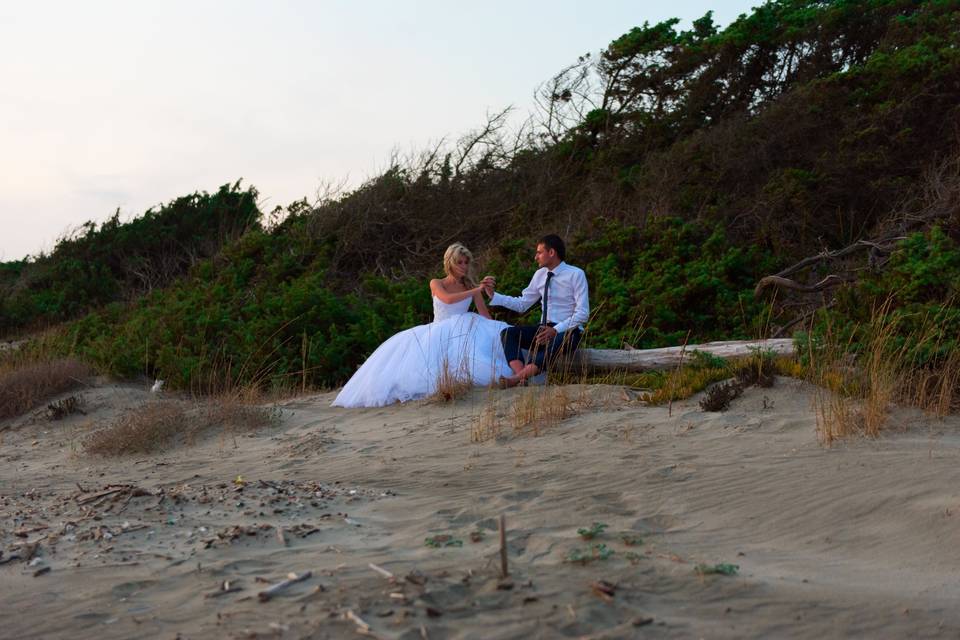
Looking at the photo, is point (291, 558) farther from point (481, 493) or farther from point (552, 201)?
point (552, 201)

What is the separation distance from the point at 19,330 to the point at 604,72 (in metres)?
13.2

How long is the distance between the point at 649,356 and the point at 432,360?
2.19 metres

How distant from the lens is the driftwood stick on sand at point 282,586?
375cm

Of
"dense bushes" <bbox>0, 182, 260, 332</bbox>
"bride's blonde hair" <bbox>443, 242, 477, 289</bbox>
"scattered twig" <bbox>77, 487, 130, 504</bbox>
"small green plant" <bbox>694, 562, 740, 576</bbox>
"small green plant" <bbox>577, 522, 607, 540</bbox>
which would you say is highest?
"dense bushes" <bbox>0, 182, 260, 332</bbox>

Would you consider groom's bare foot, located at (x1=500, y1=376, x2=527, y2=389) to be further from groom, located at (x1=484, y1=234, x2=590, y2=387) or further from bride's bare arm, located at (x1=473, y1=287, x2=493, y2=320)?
bride's bare arm, located at (x1=473, y1=287, x2=493, y2=320)

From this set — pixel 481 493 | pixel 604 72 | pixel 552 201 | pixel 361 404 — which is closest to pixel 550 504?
pixel 481 493

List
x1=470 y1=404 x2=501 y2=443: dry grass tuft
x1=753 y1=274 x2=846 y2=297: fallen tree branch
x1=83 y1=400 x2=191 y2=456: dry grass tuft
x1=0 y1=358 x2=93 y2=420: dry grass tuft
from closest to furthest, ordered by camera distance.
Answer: x1=470 y1=404 x2=501 y2=443: dry grass tuft < x1=83 y1=400 x2=191 y2=456: dry grass tuft < x1=753 y1=274 x2=846 y2=297: fallen tree branch < x1=0 y1=358 x2=93 y2=420: dry grass tuft

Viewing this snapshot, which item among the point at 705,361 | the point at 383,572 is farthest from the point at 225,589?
the point at 705,361

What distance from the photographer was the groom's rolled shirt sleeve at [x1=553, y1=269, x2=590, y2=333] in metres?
9.58

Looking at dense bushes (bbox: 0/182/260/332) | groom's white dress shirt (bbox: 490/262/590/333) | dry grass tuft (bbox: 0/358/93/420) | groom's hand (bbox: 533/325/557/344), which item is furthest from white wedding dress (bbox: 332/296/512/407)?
dense bushes (bbox: 0/182/260/332)

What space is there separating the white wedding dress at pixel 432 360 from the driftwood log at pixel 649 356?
93cm

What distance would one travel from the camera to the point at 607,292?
42.3 ft

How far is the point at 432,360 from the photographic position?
376 inches

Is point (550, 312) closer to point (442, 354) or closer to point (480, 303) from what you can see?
point (480, 303)
